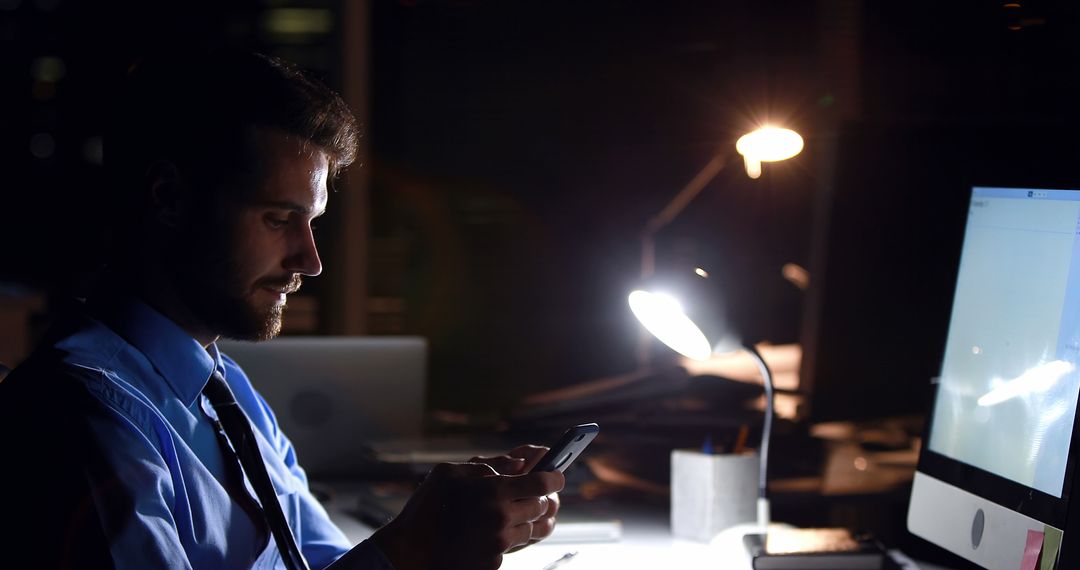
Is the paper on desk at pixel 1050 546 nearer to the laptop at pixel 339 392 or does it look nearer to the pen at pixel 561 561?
the pen at pixel 561 561

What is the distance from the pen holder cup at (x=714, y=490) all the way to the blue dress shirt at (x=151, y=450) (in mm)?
599

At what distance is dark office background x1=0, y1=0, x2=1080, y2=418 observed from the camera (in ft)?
5.92

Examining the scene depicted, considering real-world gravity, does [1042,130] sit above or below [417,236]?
above

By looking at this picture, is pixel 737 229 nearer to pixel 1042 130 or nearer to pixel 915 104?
pixel 915 104

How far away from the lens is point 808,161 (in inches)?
75.4

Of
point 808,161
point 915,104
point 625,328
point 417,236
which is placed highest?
point 915,104

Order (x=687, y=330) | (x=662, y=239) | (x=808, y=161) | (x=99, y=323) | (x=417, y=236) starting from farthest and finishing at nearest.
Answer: (x=417, y=236)
(x=662, y=239)
(x=808, y=161)
(x=687, y=330)
(x=99, y=323)

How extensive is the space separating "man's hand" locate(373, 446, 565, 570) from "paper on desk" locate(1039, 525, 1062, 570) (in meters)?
0.50

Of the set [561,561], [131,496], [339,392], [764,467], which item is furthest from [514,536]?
[339,392]

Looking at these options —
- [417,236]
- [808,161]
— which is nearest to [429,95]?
[417,236]

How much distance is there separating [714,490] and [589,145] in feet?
5.82

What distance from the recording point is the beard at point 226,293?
3.59 feet

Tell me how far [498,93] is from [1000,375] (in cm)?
222

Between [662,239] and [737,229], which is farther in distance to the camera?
[737,229]
